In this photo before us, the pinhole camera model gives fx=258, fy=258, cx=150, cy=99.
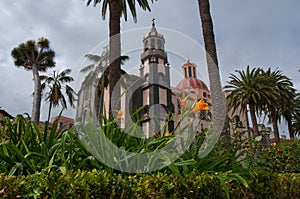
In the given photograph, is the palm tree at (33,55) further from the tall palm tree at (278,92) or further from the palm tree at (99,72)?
the tall palm tree at (278,92)

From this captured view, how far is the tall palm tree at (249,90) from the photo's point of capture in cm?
2177

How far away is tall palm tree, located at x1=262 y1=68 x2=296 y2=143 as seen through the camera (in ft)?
73.6

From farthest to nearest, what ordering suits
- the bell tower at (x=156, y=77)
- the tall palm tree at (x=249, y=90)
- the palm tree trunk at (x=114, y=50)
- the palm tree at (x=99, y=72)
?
the tall palm tree at (x=249, y=90), the palm tree at (x=99, y=72), the palm tree trunk at (x=114, y=50), the bell tower at (x=156, y=77)

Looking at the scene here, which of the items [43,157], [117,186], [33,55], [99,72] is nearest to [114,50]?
[43,157]

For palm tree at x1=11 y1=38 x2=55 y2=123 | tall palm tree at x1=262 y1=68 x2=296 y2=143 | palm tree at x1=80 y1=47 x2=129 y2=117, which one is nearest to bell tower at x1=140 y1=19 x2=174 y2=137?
palm tree at x1=80 y1=47 x2=129 y2=117

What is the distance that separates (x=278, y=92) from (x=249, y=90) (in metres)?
2.77

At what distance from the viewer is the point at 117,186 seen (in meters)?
1.52

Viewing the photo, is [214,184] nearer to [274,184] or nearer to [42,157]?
[274,184]

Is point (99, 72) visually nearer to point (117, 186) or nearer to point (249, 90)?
point (249, 90)

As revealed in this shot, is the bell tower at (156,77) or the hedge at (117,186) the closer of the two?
the hedge at (117,186)

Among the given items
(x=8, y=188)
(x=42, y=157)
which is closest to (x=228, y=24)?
(x=42, y=157)

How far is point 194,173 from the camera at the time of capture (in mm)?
1884

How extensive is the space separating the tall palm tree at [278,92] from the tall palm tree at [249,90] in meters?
0.63

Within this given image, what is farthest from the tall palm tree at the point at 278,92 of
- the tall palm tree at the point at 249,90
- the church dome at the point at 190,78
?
the church dome at the point at 190,78
